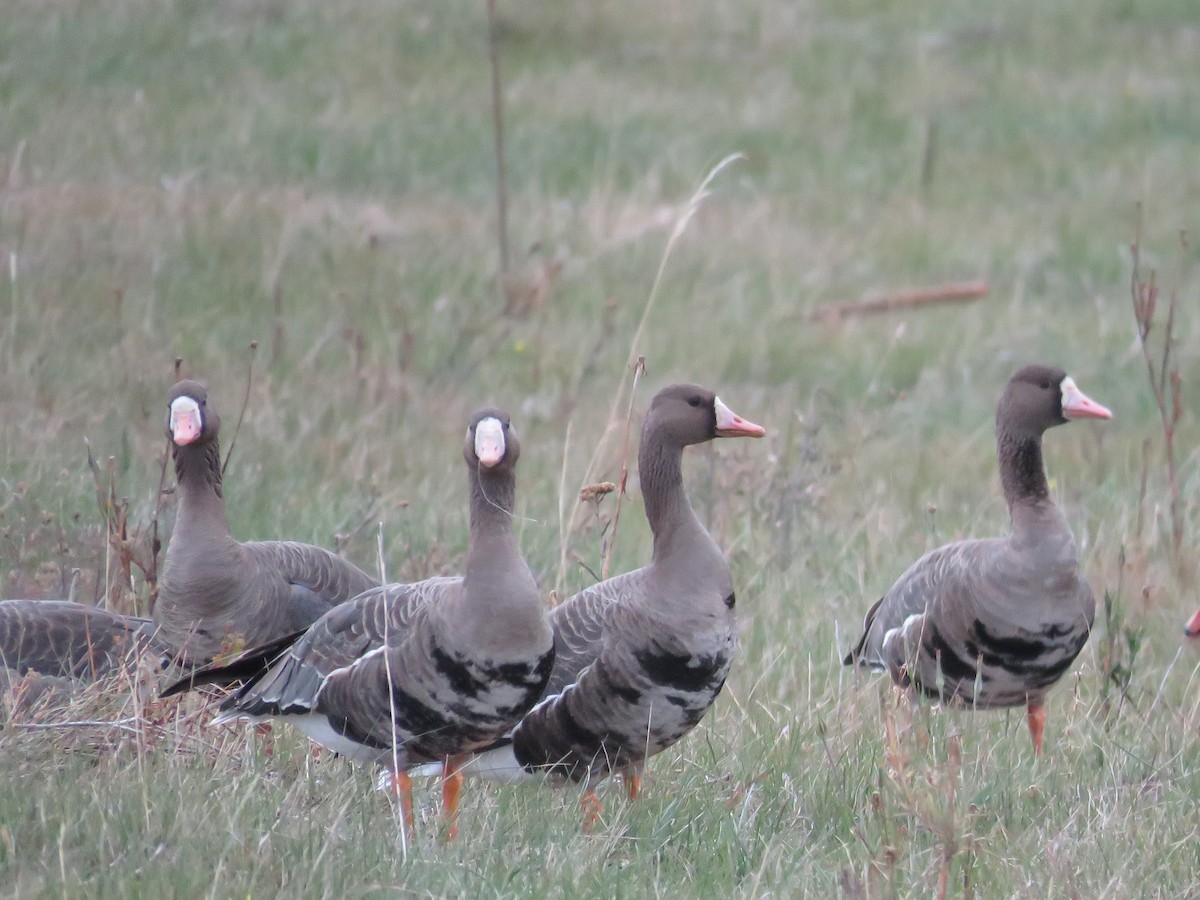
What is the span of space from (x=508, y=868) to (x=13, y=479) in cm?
416

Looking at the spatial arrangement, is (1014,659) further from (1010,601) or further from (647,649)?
(647,649)

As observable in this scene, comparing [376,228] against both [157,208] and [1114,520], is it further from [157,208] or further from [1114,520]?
[1114,520]

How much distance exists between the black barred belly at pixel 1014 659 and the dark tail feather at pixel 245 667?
2.38m

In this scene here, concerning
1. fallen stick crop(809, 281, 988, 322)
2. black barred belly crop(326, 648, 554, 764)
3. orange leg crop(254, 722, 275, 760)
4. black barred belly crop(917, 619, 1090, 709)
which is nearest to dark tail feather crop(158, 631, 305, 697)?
orange leg crop(254, 722, 275, 760)

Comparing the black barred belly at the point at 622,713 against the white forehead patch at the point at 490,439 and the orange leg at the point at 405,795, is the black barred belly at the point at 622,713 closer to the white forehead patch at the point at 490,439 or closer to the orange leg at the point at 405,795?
the orange leg at the point at 405,795

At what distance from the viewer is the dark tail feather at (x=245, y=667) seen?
5477 millimetres

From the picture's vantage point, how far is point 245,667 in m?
5.68

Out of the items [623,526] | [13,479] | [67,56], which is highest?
[67,56]

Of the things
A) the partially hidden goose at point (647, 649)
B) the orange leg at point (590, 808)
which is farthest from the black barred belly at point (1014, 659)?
the orange leg at point (590, 808)

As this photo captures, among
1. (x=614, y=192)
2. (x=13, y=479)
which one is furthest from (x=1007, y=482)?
(x=614, y=192)

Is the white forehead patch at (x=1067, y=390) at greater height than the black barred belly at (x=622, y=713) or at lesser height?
greater

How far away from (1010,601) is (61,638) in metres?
3.46

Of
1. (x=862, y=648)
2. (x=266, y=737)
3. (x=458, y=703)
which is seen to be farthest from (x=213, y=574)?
(x=862, y=648)

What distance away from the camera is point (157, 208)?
12.5 meters
